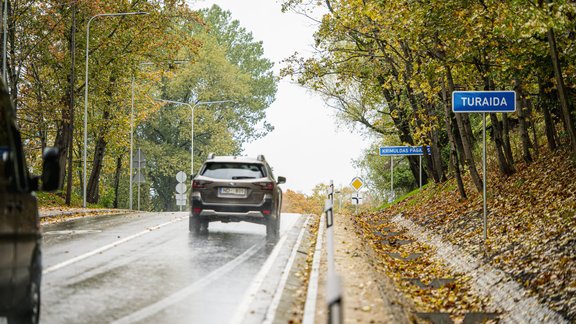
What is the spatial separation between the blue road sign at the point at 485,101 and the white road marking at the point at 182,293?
511 centimetres

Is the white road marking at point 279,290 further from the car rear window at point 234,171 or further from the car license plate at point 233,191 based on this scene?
the car rear window at point 234,171

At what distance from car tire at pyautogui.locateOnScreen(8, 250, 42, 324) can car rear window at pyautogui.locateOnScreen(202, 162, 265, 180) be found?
9.67m

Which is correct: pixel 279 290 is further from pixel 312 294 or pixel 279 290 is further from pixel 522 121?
pixel 522 121

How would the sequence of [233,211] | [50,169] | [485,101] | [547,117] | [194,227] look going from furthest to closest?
[547,117] → [194,227] → [233,211] → [485,101] → [50,169]

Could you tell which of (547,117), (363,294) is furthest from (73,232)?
(547,117)

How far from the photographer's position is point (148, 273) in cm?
1168

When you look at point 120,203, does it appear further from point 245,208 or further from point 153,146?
point 245,208

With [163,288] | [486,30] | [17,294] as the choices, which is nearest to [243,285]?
[163,288]

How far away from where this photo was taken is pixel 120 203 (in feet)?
207

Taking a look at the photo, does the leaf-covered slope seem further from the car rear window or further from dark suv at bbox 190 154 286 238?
the car rear window

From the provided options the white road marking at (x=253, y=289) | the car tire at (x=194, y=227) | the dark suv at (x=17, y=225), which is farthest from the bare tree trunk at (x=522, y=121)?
the dark suv at (x=17, y=225)

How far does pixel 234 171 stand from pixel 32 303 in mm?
10048

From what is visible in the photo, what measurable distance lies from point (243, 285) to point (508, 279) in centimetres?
394

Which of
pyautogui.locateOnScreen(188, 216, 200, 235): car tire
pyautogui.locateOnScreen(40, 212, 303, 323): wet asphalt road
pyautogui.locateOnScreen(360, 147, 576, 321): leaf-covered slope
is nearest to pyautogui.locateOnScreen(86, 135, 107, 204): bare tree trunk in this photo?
pyautogui.locateOnScreen(360, 147, 576, 321): leaf-covered slope
